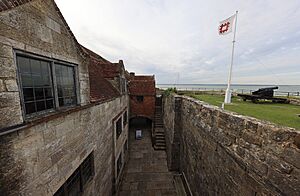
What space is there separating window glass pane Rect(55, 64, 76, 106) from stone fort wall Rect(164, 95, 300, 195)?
4.90 metres

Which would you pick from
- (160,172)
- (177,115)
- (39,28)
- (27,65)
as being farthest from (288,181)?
(160,172)

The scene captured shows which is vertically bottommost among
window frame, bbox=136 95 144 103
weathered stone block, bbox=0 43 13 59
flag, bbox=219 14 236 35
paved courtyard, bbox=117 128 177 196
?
paved courtyard, bbox=117 128 177 196

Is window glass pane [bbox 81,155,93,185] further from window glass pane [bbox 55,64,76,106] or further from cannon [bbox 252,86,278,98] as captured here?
cannon [bbox 252,86,278,98]

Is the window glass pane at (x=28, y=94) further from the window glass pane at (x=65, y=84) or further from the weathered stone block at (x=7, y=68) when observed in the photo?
the window glass pane at (x=65, y=84)

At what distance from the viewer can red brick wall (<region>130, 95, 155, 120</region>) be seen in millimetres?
19328

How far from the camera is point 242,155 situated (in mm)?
3645

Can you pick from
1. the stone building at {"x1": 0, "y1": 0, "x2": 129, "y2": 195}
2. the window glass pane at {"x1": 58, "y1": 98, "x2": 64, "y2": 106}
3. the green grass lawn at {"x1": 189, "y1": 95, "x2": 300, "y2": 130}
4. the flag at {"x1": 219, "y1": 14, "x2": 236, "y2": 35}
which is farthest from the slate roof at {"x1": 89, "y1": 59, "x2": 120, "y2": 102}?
the flag at {"x1": 219, "y1": 14, "x2": 236, "y2": 35}

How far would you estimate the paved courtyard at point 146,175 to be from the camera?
904 centimetres

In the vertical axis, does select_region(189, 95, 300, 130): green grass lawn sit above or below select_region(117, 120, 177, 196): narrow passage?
above

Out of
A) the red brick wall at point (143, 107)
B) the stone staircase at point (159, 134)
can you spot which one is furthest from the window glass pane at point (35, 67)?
the red brick wall at point (143, 107)

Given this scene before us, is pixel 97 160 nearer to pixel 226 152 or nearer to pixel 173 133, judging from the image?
pixel 226 152

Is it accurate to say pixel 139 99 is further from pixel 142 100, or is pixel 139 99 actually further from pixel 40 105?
pixel 40 105

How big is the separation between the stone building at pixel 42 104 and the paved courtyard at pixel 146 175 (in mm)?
4986

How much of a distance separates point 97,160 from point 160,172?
6.81 metres
